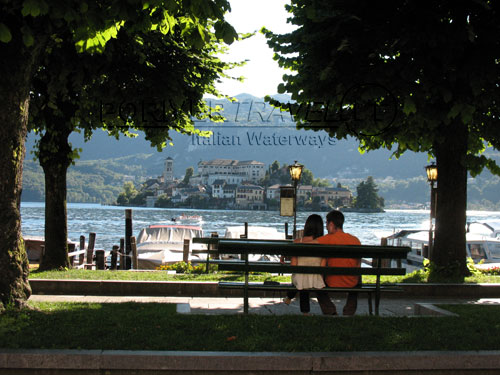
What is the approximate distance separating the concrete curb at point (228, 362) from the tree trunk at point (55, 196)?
9.06m

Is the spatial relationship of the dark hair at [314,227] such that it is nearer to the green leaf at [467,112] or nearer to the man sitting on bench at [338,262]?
the man sitting on bench at [338,262]

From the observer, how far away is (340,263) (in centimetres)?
724

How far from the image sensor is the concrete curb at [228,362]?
4.91 meters

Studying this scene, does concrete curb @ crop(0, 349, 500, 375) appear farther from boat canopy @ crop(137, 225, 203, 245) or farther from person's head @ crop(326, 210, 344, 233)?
boat canopy @ crop(137, 225, 203, 245)

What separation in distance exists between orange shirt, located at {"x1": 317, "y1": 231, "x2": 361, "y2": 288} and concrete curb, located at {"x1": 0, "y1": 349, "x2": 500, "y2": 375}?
2077mm

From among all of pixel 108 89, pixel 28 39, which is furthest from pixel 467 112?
pixel 108 89

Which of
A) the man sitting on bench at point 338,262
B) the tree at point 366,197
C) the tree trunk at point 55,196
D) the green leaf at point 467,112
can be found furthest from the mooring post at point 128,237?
the tree at point 366,197

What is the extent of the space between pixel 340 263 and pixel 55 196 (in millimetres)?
8804

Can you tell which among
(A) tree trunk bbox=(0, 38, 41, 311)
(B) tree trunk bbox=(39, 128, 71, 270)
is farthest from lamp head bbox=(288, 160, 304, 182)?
(A) tree trunk bbox=(0, 38, 41, 311)

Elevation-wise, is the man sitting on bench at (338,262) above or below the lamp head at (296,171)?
below

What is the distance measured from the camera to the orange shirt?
23.7ft

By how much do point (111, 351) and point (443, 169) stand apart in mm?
10019

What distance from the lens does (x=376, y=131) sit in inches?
528

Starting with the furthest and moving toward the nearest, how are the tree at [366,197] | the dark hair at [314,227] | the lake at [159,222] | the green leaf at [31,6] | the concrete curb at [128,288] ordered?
1. the tree at [366,197]
2. the lake at [159,222]
3. the concrete curb at [128,288]
4. the dark hair at [314,227]
5. the green leaf at [31,6]
